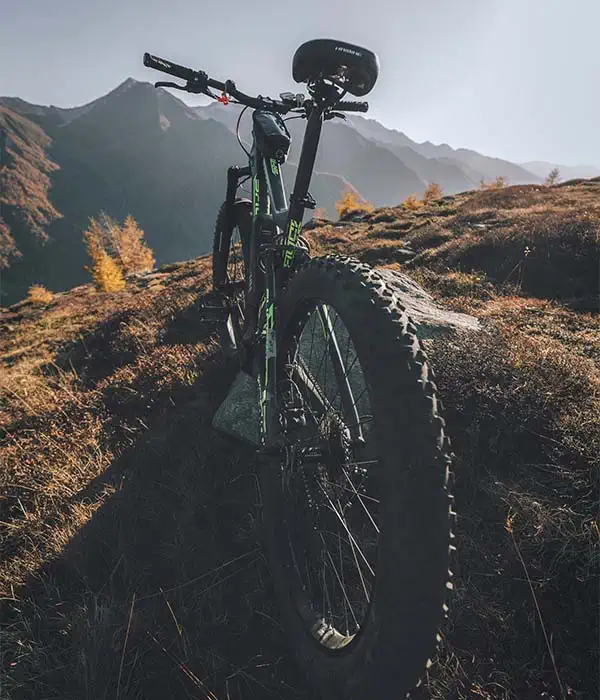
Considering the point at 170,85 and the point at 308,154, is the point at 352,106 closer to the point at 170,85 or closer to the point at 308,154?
the point at 308,154

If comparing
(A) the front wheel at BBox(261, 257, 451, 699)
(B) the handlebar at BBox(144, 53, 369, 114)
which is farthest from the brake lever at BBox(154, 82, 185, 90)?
(A) the front wheel at BBox(261, 257, 451, 699)

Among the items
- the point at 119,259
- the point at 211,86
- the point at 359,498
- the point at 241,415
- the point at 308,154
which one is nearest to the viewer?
the point at 359,498

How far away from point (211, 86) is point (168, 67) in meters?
0.32

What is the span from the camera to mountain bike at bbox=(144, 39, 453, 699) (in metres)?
1.21

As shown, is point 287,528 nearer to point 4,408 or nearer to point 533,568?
point 533,568

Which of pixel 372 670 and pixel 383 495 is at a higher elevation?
pixel 383 495

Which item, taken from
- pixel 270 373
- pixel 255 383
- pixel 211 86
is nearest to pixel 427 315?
pixel 255 383

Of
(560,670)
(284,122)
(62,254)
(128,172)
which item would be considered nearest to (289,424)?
(560,670)

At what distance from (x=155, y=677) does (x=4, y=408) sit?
14.4 ft

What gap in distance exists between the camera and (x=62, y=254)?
13375cm

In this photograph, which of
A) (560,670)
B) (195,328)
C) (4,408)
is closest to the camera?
(560,670)

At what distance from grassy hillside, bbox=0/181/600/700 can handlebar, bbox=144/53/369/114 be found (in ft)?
6.98

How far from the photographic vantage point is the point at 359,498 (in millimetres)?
1822

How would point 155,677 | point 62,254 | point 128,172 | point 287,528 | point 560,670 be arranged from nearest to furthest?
point 560,670
point 155,677
point 287,528
point 62,254
point 128,172
